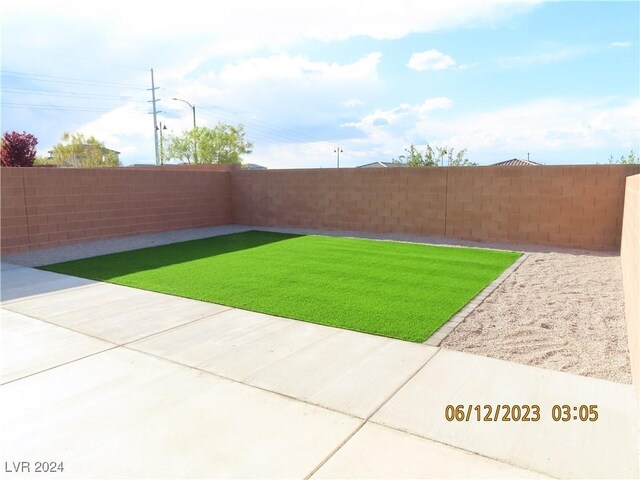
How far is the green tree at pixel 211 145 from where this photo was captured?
35594mm

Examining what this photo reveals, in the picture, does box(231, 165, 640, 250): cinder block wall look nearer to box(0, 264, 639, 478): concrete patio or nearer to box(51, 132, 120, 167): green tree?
box(0, 264, 639, 478): concrete patio

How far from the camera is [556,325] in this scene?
5.02 m

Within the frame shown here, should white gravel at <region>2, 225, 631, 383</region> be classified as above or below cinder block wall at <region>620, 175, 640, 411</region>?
below

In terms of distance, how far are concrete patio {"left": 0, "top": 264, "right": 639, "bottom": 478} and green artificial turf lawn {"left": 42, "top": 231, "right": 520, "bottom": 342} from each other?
0.73 m

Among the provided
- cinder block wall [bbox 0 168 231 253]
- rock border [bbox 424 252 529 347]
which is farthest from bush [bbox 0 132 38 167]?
rock border [bbox 424 252 529 347]

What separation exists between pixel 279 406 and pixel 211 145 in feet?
113

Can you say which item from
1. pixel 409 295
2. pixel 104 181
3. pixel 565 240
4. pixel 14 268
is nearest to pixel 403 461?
pixel 409 295

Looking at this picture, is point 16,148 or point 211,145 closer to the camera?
point 16,148

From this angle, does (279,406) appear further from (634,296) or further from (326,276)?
(326,276)

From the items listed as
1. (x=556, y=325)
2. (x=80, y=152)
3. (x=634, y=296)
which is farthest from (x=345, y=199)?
(x=80, y=152)

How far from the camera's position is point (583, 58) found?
9.57 m

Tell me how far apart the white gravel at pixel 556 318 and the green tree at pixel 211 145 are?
89.4 feet

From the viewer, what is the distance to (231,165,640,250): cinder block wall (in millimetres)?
9914

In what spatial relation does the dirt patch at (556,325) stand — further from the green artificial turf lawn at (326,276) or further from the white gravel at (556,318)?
the green artificial turf lawn at (326,276)
